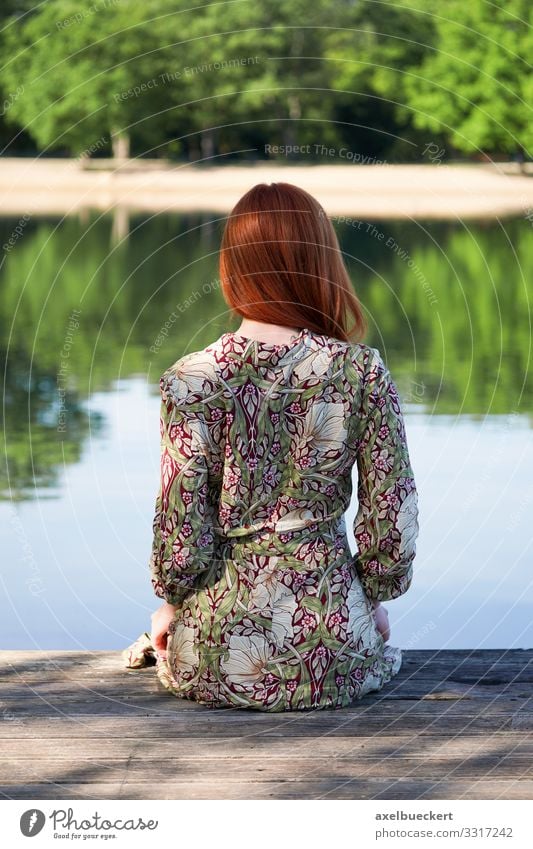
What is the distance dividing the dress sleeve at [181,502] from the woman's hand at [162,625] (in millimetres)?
147

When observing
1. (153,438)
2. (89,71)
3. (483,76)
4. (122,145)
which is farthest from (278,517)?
(89,71)

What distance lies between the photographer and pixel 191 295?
1612 centimetres

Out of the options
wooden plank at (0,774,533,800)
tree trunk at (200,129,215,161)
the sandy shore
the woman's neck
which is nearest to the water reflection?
the sandy shore

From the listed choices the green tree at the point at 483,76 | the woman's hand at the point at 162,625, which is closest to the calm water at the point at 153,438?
the woman's hand at the point at 162,625

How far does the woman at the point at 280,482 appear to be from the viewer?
2.90 m

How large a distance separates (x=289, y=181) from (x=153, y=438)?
22.6 m

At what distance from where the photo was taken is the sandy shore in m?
30.4

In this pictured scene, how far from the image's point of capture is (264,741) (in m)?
2.88

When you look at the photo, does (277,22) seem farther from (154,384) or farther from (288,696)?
(288,696)

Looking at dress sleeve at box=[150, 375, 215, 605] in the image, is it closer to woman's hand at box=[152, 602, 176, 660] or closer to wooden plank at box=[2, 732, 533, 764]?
woman's hand at box=[152, 602, 176, 660]

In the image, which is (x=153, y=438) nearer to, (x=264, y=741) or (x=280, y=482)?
(x=280, y=482)

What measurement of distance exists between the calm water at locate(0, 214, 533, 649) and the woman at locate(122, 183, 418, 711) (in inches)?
12.4

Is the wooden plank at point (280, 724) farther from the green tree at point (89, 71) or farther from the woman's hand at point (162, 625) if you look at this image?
the green tree at point (89, 71)

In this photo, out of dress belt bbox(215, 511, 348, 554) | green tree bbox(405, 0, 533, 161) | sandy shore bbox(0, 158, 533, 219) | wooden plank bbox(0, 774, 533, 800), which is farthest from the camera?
green tree bbox(405, 0, 533, 161)
